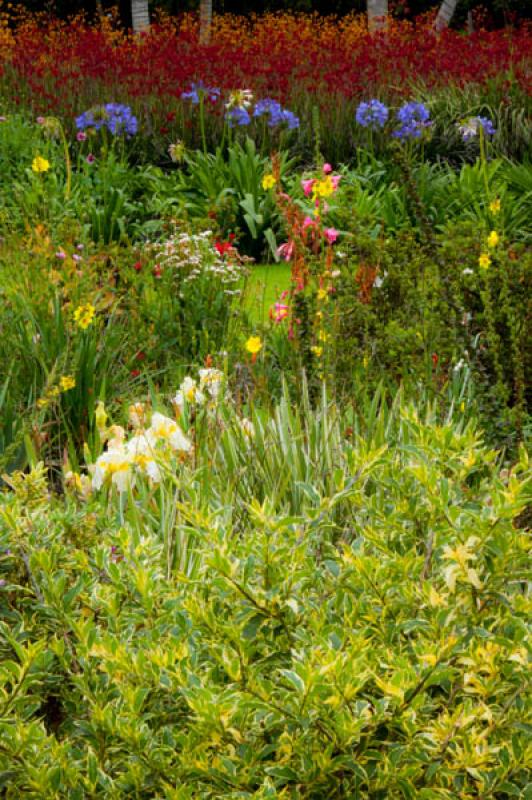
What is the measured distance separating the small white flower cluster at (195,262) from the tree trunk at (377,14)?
45.3 ft

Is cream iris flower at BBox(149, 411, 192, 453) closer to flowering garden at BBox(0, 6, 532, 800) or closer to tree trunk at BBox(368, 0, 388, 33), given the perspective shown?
flowering garden at BBox(0, 6, 532, 800)

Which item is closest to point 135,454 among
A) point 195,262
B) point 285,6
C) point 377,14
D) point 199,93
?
point 195,262

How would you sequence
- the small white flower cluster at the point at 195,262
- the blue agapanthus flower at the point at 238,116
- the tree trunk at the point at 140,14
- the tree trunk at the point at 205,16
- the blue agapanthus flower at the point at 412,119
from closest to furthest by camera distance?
the small white flower cluster at the point at 195,262, the blue agapanthus flower at the point at 412,119, the blue agapanthus flower at the point at 238,116, the tree trunk at the point at 140,14, the tree trunk at the point at 205,16

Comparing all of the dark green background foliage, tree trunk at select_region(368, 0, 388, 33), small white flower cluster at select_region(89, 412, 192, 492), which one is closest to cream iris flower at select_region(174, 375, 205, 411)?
small white flower cluster at select_region(89, 412, 192, 492)

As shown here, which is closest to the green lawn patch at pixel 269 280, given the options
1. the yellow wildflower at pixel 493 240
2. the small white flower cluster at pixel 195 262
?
the small white flower cluster at pixel 195 262

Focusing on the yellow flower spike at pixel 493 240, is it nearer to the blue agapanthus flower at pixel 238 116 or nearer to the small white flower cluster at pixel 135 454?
the small white flower cluster at pixel 135 454

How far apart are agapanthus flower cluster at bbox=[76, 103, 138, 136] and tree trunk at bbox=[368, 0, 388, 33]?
10.9 metres

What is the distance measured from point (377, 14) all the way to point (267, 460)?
16.9 meters

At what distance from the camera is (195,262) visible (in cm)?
526

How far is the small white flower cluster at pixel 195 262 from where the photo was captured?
5.27m

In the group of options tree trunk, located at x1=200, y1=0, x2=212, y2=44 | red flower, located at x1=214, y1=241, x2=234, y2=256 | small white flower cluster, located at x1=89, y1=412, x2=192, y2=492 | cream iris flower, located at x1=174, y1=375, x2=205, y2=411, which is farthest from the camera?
tree trunk, located at x1=200, y1=0, x2=212, y2=44

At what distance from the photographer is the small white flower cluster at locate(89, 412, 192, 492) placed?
9.46 feet

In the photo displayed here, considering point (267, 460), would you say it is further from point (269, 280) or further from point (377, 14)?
point (377, 14)

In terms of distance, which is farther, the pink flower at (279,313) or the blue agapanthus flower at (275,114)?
the blue agapanthus flower at (275,114)
